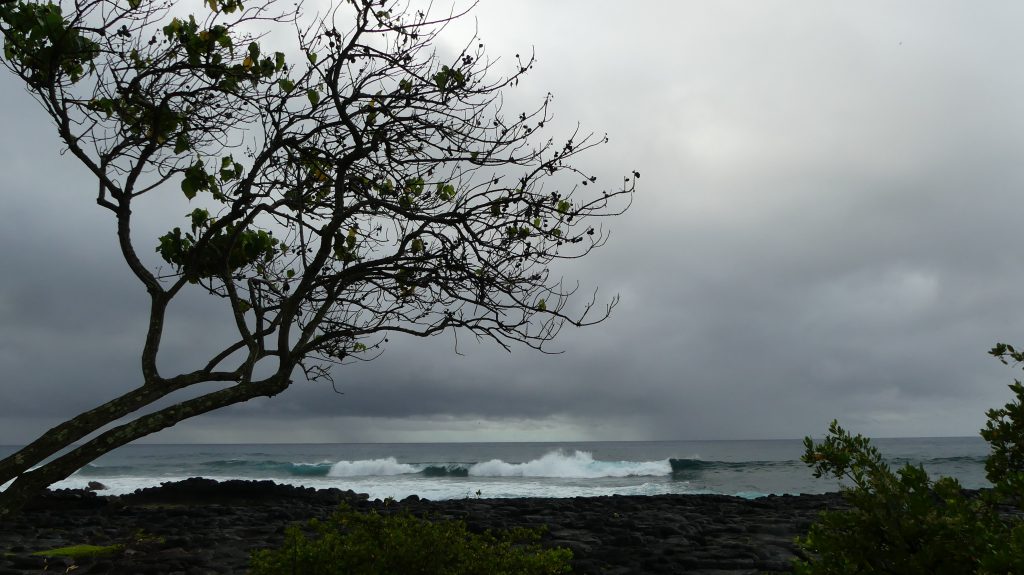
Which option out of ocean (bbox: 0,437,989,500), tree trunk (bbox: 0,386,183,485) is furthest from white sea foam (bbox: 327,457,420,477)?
Answer: tree trunk (bbox: 0,386,183,485)

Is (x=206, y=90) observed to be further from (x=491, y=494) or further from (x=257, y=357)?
(x=491, y=494)

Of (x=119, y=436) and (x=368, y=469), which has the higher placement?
(x=119, y=436)

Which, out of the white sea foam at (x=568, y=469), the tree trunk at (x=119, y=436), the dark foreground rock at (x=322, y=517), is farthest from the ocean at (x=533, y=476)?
the tree trunk at (x=119, y=436)

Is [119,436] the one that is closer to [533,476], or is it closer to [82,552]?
[82,552]

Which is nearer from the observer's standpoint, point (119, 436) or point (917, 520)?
point (917, 520)

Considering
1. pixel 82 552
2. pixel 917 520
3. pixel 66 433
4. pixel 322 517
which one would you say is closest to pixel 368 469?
pixel 322 517

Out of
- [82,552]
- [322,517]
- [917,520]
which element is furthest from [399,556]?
[322,517]

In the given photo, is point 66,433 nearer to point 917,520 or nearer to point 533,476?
point 917,520

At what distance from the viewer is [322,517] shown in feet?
40.3

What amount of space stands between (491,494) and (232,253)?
2705 cm

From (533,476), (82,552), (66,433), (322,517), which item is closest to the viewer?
(66,433)

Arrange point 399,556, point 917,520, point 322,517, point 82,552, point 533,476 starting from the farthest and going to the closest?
point 533,476, point 322,517, point 82,552, point 399,556, point 917,520

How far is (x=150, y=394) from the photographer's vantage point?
6.08 meters

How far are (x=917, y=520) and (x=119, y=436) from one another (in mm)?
5490
